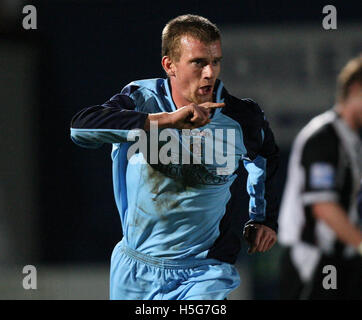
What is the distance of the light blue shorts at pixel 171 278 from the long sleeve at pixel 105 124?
0.64 m

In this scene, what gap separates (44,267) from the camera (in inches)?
261

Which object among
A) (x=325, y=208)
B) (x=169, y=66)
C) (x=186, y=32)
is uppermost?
(x=186, y=32)

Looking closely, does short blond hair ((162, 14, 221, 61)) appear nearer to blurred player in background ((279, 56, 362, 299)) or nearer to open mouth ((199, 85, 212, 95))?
open mouth ((199, 85, 212, 95))

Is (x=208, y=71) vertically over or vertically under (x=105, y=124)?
over

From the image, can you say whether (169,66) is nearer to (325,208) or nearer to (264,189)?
(264,189)

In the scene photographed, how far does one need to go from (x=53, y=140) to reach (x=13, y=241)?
2.78 ft

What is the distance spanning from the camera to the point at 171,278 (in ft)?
13.8

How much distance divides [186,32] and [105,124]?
0.69 metres

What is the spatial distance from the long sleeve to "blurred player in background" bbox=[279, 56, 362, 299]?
89 centimetres

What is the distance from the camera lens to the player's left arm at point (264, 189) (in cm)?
450

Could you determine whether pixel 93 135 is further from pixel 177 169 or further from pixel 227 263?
pixel 227 263

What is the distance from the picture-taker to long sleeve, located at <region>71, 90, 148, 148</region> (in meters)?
3.90

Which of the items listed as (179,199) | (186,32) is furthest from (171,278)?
(186,32)

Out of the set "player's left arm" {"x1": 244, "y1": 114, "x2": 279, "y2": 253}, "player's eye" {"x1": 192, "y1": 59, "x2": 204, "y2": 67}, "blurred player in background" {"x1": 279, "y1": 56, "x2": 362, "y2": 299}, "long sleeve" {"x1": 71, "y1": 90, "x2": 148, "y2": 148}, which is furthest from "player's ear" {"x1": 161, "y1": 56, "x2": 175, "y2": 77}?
"blurred player in background" {"x1": 279, "y1": 56, "x2": 362, "y2": 299}
